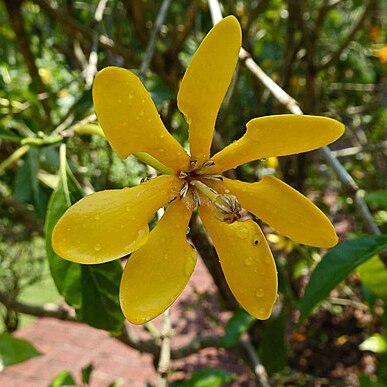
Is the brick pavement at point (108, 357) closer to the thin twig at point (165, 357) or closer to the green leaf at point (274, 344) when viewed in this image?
the green leaf at point (274, 344)

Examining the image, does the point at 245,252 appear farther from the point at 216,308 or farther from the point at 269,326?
the point at 216,308

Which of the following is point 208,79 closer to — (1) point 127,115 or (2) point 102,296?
(1) point 127,115

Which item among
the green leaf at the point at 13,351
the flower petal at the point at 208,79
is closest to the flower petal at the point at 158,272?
the flower petal at the point at 208,79

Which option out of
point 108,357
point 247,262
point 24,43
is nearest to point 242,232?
point 247,262

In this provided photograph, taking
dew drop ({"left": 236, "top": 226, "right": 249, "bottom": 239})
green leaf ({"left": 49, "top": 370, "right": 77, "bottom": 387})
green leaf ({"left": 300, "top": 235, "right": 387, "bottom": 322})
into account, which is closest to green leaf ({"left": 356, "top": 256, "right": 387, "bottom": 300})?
green leaf ({"left": 300, "top": 235, "right": 387, "bottom": 322})

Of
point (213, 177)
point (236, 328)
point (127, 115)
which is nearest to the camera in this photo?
point (127, 115)

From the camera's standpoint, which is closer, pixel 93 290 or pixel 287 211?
pixel 287 211

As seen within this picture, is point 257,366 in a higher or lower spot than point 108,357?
higher

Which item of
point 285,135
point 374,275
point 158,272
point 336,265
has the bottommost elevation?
point 374,275
